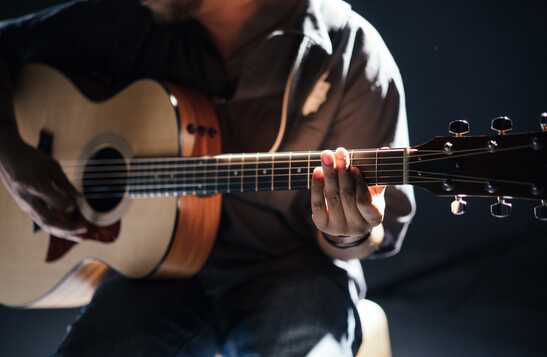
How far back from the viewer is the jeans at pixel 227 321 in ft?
3.05

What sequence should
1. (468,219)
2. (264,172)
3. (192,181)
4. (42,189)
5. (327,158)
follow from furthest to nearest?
(468,219) → (42,189) → (192,181) → (264,172) → (327,158)

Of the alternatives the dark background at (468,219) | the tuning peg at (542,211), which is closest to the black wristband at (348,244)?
the tuning peg at (542,211)

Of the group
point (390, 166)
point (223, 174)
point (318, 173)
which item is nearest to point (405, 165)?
point (390, 166)

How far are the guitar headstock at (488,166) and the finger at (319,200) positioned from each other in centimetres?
14

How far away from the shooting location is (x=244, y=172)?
97cm

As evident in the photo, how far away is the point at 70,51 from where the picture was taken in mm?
1354

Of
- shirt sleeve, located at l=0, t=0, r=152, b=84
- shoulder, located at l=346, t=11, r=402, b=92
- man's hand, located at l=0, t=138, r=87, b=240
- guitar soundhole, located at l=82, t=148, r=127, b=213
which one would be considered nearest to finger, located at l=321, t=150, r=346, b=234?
shoulder, located at l=346, t=11, r=402, b=92

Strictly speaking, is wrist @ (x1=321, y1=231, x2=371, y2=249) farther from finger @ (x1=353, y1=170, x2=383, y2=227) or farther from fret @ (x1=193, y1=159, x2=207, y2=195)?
fret @ (x1=193, y1=159, x2=207, y2=195)

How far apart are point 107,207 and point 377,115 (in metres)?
0.62

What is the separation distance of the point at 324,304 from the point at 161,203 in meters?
0.38

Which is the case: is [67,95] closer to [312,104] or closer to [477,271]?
[312,104]

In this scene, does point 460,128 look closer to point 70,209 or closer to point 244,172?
point 244,172

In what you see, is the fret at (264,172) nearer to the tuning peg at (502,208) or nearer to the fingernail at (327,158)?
the fingernail at (327,158)

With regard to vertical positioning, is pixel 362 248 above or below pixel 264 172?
below
